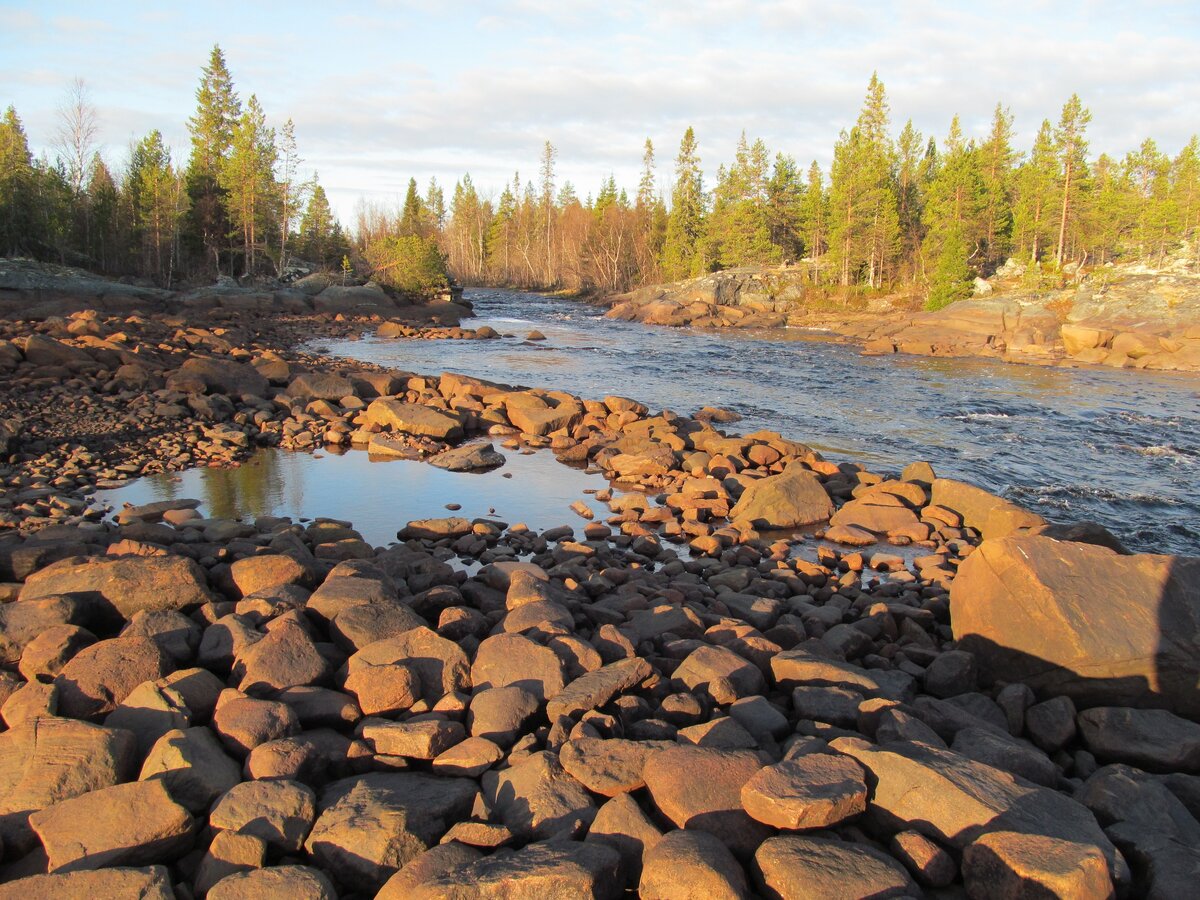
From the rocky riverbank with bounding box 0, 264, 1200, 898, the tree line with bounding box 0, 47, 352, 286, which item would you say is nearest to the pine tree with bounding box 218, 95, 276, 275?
the tree line with bounding box 0, 47, 352, 286

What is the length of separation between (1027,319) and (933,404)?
2026 centimetres

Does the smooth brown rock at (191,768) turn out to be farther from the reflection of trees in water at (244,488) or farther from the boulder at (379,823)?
the reflection of trees in water at (244,488)

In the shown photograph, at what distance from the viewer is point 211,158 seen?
51.5 metres

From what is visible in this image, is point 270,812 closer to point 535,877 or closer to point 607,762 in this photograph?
point 535,877

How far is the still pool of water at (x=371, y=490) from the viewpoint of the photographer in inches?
406

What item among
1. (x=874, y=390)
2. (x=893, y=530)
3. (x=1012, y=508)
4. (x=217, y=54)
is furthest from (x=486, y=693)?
(x=217, y=54)

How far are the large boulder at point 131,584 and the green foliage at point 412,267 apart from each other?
43.8 metres

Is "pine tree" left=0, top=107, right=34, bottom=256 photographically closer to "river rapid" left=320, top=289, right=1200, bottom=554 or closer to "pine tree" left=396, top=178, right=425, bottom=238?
"river rapid" left=320, top=289, right=1200, bottom=554

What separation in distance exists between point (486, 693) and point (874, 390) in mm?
21561

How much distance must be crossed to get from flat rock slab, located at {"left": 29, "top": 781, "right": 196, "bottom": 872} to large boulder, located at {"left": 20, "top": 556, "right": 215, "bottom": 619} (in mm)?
2122

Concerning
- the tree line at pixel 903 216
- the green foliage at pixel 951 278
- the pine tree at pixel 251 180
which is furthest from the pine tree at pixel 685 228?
the pine tree at pixel 251 180

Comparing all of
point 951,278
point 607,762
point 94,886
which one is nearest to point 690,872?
point 607,762

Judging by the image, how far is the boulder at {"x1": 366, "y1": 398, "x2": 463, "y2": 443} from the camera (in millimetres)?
14875

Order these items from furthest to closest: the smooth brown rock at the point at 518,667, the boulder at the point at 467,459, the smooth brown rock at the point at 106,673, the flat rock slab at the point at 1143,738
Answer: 1. the boulder at the point at 467,459
2. the flat rock slab at the point at 1143,738
3. the smooth brown rock at the point at 518,667
4. the smooth brown rock at the point at 106,673
